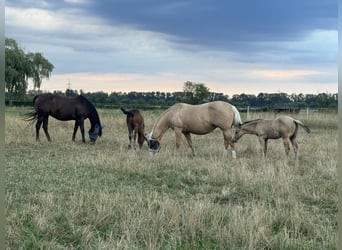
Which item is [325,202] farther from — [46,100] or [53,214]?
[46,100]

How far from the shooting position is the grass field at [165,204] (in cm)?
342

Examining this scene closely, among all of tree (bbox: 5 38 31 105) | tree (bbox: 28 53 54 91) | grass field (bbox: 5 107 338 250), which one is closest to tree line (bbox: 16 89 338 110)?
tree (bbox: 5 38 31 105)

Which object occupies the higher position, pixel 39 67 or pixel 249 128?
pixel 39 67

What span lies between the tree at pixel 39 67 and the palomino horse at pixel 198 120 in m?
31.3

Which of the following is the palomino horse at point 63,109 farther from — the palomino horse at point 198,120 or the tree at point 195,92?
the tree at point 195,92

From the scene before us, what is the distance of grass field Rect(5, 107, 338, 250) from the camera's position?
3424 mm

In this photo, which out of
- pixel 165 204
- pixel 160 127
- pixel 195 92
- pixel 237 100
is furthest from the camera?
pixel 195 92

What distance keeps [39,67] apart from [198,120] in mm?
35087

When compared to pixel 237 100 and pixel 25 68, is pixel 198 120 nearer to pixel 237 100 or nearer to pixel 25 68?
pixel 237 100

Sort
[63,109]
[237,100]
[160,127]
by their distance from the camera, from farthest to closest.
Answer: [237,100] → [63,109] → [160,127]

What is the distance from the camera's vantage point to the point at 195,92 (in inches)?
1561

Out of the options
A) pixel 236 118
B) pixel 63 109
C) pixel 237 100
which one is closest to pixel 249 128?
pixel 236 118

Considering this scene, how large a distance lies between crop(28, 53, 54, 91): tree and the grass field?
104 ft

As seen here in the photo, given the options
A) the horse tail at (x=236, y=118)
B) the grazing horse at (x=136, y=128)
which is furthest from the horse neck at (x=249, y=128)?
the grazing horse at (x=136, y=128)
